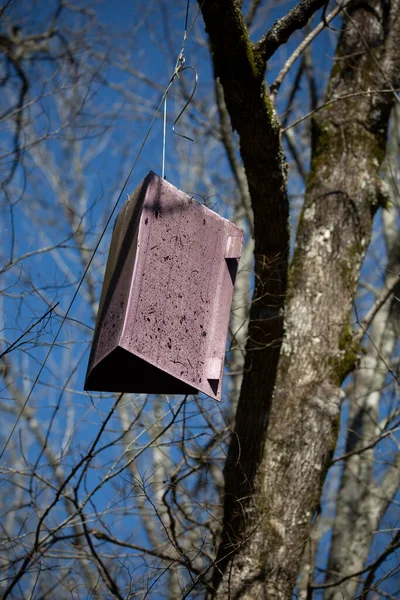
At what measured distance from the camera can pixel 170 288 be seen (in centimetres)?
214

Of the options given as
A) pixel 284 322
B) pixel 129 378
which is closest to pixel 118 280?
pixel 129 378

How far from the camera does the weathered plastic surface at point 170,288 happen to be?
2076 millimetres

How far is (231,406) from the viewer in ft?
14.8

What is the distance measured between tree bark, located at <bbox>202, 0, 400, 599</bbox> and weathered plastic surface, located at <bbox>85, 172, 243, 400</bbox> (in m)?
0.58

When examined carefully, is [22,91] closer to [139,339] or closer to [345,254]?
[345,254]

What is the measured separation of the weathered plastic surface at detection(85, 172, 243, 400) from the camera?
208 cm

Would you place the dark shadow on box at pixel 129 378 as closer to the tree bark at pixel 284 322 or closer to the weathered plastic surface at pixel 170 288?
the weathered plastic surface at pixel 170 288

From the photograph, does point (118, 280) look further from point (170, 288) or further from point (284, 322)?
point (284, 322)

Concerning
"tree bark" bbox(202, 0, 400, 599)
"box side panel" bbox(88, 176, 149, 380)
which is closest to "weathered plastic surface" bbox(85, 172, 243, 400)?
"box side panel" bbox(88, 176, 149, 380)

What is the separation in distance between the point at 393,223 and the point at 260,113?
3.58 m

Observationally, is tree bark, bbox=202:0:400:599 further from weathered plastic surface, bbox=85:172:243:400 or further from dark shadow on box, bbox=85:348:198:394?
weathered plastic surface, bbox=85:172:243:400

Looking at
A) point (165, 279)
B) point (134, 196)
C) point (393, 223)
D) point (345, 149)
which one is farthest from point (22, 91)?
point (393, 223)

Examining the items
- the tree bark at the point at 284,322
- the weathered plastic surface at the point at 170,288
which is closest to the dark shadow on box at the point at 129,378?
the weathered plastic surface at the point at 170,288

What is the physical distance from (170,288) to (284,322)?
1.02 m
